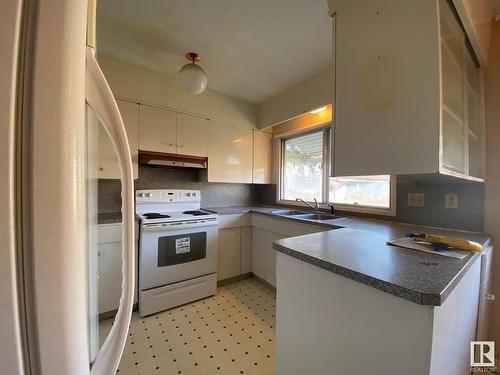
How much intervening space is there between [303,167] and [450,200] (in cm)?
159

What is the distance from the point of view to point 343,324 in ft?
2.45

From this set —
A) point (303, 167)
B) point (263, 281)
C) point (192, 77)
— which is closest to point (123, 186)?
point (192, 77)

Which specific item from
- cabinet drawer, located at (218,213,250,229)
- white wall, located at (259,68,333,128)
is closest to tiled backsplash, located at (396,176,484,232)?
white wall, located at (259,68,333,128)

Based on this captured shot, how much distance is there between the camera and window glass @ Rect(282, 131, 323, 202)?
2.65 metres

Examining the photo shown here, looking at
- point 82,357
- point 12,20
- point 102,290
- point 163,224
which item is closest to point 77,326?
point 82,357

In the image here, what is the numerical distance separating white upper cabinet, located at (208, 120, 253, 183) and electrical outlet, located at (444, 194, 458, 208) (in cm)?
203

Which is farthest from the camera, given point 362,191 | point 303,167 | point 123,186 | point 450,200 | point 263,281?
point 303,167

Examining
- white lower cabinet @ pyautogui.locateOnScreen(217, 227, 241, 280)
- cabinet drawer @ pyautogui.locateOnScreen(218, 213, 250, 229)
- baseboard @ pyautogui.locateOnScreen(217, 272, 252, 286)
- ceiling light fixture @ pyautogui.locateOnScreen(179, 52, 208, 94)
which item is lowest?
baseboard @ pyautogui.locateOnScreen(217, 272, 252, 286)

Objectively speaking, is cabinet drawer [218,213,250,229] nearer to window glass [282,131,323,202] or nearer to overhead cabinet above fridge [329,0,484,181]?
window glass [282,131,323,202]

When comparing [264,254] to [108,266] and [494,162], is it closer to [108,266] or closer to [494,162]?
[108,266]

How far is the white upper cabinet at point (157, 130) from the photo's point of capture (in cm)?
212

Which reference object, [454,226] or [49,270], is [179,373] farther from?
[454,226]

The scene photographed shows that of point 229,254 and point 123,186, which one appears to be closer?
point 123,186

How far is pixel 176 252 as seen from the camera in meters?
2.03
